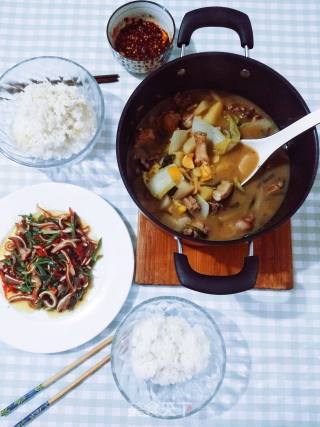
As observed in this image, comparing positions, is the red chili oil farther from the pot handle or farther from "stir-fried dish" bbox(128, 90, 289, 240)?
the pot handle

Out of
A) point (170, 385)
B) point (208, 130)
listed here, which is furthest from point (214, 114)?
point (170, 385)

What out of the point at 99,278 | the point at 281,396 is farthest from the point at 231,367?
the point at 99,278

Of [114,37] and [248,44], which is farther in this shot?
[114,37]

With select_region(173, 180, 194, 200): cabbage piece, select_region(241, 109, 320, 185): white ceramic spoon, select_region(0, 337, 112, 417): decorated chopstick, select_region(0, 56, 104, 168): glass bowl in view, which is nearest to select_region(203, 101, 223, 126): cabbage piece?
select_region(241, 109, 320, 185): white ceramic spoon

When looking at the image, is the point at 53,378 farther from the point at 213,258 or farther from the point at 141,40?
the point at 141,40

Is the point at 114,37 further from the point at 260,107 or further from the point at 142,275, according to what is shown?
the point at 142,275
